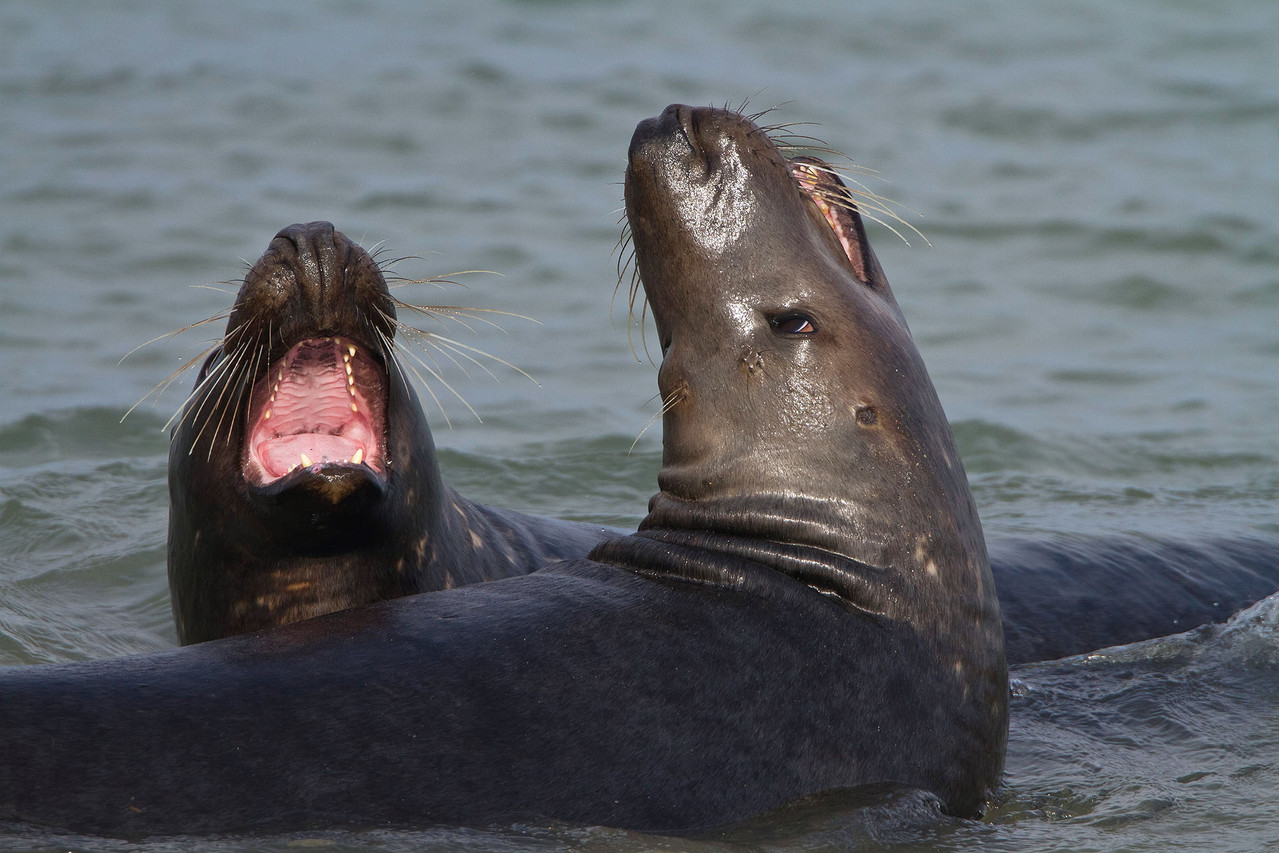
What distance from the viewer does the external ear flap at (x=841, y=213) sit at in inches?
193

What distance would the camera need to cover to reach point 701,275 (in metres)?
4.67

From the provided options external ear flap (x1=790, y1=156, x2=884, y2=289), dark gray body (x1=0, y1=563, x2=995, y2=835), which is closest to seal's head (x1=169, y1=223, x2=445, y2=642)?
dark gray body (x1=0, y1=563, x2=995, y2=835)

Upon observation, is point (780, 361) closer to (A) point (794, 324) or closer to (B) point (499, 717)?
(A) point (794, 324)

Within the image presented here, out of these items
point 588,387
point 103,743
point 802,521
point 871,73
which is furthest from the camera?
point 871,73

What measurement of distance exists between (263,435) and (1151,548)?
3.69m

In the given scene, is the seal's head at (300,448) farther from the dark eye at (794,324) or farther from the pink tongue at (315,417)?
the dark eye at (794,324)

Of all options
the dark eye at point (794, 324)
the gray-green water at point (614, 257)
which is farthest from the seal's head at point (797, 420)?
the gray-green water at point (614, 257)

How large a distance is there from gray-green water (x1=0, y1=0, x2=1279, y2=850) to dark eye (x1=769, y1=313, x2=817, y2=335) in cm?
94

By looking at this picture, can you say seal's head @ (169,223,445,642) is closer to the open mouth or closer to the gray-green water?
the open mouth

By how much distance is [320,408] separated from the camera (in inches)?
196

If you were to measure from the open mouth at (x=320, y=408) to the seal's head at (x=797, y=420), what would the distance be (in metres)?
0.92

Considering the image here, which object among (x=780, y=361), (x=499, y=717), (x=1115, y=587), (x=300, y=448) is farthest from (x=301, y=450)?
(x=1115, y=587)

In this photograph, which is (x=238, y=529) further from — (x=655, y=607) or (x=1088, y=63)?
(x=1088, y=63)

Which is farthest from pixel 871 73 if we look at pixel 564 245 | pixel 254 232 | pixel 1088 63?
pixel 254 232
